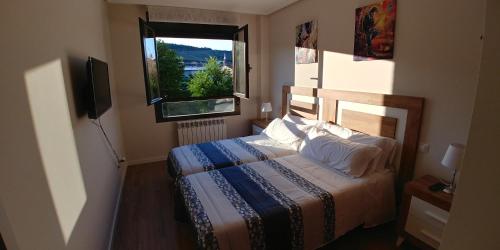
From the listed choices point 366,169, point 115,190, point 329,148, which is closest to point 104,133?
point 115,190

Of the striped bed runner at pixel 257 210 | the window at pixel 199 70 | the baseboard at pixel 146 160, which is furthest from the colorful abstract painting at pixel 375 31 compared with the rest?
the baseboard at pixel 146 160

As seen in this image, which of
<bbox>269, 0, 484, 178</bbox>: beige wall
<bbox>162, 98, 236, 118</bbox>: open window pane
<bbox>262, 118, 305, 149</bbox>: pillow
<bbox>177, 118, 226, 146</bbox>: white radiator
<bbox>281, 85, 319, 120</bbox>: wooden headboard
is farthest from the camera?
<bbox>162, 98, 236, 118</bbox>: open window pane

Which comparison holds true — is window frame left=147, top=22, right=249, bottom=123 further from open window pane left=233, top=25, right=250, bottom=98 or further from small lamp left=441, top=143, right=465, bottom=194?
small lamp left=441, top=143, right=465, bottom=194

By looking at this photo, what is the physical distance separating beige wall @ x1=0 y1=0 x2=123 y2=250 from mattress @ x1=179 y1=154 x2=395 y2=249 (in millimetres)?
740

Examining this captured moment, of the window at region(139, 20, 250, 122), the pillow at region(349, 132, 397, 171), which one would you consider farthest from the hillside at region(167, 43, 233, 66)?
the pillow at region(349, 132, 397, 171)

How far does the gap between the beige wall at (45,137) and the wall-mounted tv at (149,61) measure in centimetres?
123

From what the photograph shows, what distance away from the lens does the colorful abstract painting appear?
233 centimetres

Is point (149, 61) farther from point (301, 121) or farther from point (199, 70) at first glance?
point (301, 121)

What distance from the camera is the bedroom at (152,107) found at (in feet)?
1.96

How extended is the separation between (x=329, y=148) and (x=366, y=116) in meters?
0.58

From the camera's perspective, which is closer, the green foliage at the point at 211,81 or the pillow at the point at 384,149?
the pillow at the point at 384,149

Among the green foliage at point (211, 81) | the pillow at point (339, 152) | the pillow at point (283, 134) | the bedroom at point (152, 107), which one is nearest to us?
the bedroom at point (152, 107)

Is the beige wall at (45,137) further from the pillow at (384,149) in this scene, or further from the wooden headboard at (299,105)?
the wooden headboard at (299,105)

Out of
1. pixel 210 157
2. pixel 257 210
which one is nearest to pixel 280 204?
pixel 257 210
